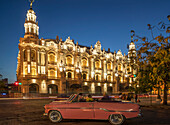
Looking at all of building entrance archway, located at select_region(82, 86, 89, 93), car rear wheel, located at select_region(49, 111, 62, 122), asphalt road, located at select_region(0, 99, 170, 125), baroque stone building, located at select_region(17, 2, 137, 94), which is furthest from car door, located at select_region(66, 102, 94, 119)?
building entrance archway, located at select_region(82, 86, 89, 93)

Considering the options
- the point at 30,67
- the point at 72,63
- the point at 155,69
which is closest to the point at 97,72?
the point at 72,63

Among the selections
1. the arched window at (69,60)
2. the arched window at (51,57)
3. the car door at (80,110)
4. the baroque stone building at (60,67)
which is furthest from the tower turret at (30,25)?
the car door at (80,110)

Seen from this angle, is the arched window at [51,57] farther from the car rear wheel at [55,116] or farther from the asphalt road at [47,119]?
the car rear wheel at [55,116]

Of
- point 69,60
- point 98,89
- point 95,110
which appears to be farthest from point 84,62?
point 95,110

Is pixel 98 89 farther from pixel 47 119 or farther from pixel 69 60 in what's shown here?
pixel 47 119

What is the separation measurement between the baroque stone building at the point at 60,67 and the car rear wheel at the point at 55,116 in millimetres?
34922

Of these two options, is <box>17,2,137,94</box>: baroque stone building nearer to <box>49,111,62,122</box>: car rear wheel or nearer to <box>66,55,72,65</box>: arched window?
<box>66,55,72,65</box>: arched window

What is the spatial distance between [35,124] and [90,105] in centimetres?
266

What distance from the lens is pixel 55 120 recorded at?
785 centimetres

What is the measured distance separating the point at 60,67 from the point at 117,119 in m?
39.2

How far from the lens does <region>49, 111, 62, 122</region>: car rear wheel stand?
309 inches

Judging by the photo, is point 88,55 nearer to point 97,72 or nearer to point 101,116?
point 97,72

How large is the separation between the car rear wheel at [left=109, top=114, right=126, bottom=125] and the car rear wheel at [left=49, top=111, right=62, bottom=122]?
243 centimetres

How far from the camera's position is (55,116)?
26.1 feet
